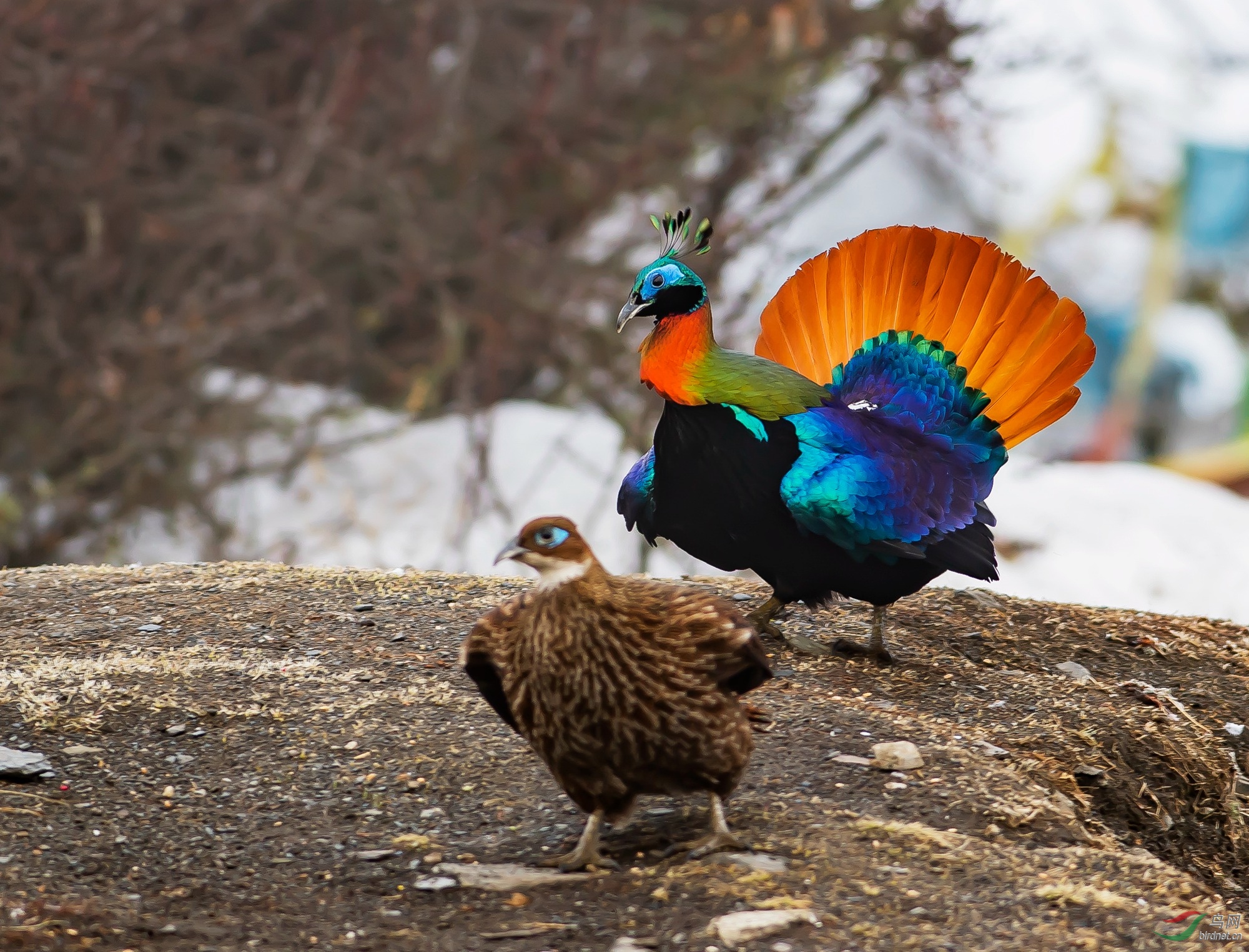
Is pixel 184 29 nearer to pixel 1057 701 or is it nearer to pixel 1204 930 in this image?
pixel 1057 701

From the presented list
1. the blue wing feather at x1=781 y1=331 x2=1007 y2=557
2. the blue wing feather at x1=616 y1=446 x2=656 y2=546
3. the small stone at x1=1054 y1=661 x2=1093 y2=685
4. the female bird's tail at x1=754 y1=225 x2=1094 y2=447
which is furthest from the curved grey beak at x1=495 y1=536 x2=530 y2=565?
the small stone at x1=1054 y1=661 x2=1093 y2=685

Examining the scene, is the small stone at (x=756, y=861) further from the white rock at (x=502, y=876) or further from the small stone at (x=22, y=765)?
the small stone at (x=22, y=765)

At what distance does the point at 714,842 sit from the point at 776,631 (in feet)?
4.53

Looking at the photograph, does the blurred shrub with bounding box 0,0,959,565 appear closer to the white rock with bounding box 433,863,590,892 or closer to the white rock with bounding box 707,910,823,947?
the white rock with bounding box 433,863,590,892

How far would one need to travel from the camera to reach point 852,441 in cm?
391

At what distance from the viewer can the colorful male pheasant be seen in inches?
150

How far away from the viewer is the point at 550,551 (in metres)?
2.70

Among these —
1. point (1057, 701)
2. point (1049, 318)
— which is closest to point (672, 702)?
point (1057, 701)

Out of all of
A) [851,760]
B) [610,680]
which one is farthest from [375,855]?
[851,760]

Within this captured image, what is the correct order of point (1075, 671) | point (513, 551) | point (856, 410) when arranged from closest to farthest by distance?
point (513, 551), point (856, 410), point (1075, 671)

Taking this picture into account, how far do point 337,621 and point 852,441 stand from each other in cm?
149

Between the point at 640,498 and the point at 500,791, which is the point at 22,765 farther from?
the point at 640,498

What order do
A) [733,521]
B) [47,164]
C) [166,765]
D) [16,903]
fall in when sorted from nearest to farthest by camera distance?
1. [16,903]
2. [166,765]
3. [733,521]
4. [47,164]

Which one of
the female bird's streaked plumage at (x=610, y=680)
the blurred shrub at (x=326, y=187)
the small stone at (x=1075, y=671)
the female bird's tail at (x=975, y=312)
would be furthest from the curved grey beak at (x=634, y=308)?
the blurred shrub at (x=326, y=187)
